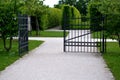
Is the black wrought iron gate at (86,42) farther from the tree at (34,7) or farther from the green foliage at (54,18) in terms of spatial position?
the green foliage at (54,18)

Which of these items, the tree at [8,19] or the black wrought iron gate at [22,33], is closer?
the black wrought iron gate at [22,33]

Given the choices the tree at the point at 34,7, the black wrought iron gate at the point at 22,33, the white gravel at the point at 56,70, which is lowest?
the white gravel at the point at 56,70

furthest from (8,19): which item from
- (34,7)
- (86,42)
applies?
(34,7)

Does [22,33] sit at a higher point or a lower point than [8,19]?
lower

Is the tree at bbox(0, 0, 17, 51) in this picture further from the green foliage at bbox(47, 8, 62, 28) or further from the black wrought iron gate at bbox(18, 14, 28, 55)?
the green foliage at bbox(47, 8, 62, 28)

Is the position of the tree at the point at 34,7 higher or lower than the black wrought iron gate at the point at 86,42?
higher

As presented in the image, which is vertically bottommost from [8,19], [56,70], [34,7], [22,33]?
[56,70]

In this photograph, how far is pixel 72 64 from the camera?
539 inches

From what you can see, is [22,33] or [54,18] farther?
[54,18]

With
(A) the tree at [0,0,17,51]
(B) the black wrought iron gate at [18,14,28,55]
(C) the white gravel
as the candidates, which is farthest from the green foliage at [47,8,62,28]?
(C) the white gravel

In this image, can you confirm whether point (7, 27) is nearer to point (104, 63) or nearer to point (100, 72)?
point (104, 63)

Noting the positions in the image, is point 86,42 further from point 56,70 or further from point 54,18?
point 54,18

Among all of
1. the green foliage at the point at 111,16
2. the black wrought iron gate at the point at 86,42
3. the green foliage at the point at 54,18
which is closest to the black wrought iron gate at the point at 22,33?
the black wrought iron gate at the point at 86,42

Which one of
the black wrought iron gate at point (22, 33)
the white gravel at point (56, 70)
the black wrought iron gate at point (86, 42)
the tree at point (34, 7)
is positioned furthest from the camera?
the tree at point (34, 7)
